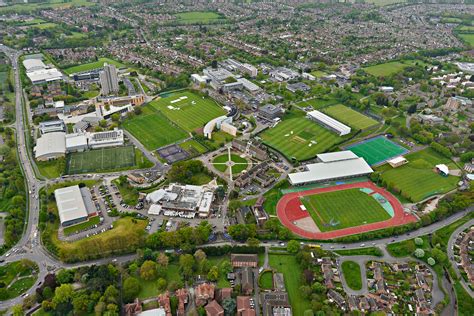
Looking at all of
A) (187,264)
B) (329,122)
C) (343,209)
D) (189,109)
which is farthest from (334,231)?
(189,109)

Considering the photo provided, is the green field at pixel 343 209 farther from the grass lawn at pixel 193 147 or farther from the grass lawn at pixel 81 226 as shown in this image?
the grass lawn at pixel 81 226

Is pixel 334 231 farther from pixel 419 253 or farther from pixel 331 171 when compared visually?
pixel 331 171

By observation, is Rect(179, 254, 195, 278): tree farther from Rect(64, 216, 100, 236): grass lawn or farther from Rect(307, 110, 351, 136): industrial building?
Rect(307, 110, 351, 136): industrial building

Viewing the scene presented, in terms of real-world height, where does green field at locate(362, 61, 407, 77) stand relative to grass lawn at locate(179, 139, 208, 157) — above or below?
above

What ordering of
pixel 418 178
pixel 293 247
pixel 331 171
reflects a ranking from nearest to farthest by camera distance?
pixel 293 247, pixel 331 171, pixel 418 178

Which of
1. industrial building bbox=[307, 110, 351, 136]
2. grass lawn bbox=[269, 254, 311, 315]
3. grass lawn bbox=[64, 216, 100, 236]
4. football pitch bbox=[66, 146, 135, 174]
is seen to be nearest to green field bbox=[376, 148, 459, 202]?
industrial building bbox=[307, 110, 351, 136]

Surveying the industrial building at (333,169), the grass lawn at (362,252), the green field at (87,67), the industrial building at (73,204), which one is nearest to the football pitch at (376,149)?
the industrial building at (333,169)

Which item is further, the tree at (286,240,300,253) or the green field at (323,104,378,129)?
the green field at (323,104,378,129)
